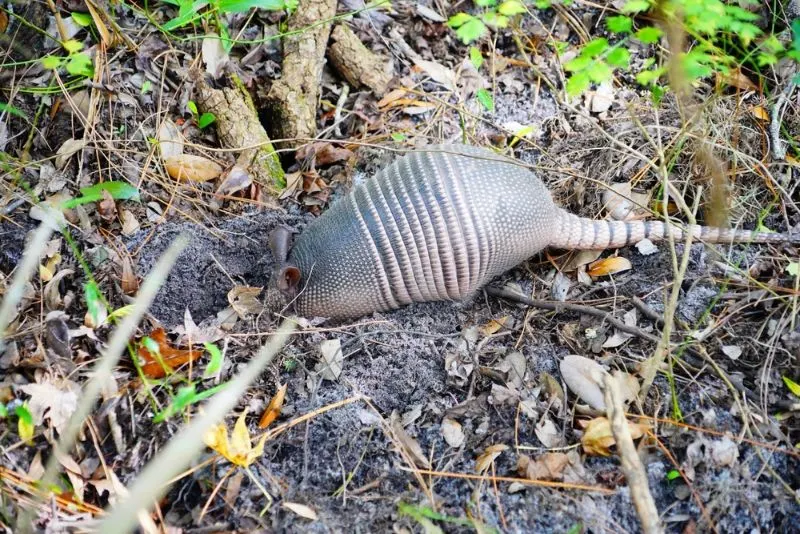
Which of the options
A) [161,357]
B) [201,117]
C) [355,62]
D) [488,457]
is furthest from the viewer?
[355,62]

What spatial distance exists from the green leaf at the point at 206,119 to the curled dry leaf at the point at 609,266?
273cm

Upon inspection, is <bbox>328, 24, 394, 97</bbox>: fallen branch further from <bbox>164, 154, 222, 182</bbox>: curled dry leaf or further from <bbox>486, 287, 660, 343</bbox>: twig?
<bbox>486, 287, 660, 343</bbox>: twig

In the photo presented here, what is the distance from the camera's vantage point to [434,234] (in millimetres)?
3834

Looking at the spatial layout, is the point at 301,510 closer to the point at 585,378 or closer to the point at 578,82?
the point at 585,378

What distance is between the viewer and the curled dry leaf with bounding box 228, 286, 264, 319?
12.3 ft

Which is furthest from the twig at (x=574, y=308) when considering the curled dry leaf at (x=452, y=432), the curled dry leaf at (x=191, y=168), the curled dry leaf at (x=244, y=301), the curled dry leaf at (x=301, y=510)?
the curled dry leaf at (x=191, y=168)

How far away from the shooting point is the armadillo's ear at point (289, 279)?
12.7 feet

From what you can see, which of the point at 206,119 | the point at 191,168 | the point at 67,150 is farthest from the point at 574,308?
→ the point at 67,150

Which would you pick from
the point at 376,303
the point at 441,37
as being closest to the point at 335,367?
the point at 376,303

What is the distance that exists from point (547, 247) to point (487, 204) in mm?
613

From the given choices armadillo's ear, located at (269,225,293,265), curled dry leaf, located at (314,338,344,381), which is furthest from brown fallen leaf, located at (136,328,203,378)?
armadillo's ear, located at (269,225,293,265)

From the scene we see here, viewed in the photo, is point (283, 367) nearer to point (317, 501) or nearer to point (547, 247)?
point (317, 501)

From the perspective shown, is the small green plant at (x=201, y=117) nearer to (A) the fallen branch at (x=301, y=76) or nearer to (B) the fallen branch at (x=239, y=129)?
(B) the fallen branch at (x=239, y=129)

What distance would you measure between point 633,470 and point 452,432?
100 centimetres
